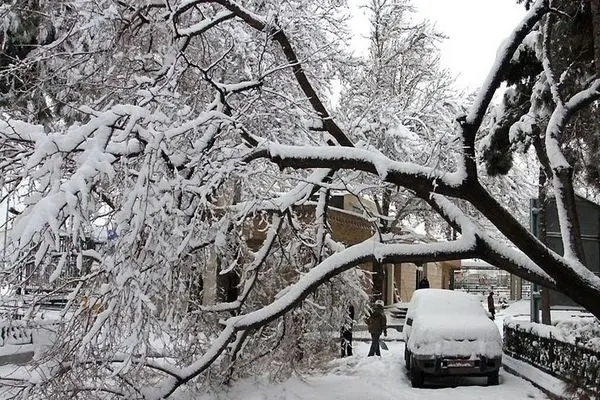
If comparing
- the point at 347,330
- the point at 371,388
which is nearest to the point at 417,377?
the point at 371,388

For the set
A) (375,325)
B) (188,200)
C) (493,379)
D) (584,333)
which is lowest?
(493,379)

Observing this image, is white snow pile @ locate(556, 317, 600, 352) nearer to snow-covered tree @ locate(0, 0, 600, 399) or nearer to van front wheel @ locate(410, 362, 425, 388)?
van front wheel @ locate(410, 362, 425, 388)

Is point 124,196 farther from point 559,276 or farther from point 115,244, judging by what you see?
point 559,276

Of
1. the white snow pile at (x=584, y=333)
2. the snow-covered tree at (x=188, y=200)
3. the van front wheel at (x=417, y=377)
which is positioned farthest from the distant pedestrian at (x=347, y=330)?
the white snow pile at (x=584, y=333)

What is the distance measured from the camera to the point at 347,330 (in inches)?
502

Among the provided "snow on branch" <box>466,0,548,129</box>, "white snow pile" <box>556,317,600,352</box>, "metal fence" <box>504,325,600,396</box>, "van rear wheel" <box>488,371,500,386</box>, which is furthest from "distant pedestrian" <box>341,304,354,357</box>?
"snow on branch" <box>466,0,548,129</box>

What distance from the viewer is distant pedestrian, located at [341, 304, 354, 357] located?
1186 centimetres

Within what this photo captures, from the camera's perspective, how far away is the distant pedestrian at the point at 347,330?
38.9 ft

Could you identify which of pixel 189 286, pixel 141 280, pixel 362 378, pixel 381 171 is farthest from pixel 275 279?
pixel 141 280

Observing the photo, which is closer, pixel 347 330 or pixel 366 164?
pixel 366 164

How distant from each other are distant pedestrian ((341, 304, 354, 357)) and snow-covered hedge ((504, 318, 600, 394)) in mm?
3497

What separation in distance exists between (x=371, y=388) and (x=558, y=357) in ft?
10.6

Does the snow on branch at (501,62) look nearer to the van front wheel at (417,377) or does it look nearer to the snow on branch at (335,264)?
the snow on branch at (335,264)

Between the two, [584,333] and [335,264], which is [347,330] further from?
[335,264]
